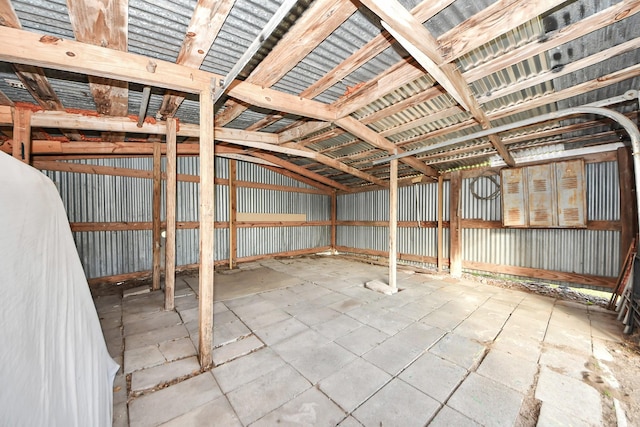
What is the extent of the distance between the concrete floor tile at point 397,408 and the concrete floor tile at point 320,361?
49cm

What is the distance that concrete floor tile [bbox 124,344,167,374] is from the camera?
Answer: 2371 mm

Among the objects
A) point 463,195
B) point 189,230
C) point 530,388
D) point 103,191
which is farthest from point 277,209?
point 530,388

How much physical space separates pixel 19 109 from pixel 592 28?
6707mm

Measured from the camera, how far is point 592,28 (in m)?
1.94

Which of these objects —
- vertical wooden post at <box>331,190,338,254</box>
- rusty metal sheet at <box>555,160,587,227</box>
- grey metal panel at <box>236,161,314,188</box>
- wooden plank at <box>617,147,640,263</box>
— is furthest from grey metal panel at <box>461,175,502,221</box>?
grey metal panel at <box>236,161,314,188</box>

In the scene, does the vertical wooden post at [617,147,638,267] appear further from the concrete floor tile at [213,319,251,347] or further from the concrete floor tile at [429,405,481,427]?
the concrete floor tile at [213,319,251,347]

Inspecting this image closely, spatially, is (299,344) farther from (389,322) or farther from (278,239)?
(278,239)

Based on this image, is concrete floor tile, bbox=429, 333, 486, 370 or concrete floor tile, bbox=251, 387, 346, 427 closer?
concrete floor tile, bbox=251, 387, 346, 427

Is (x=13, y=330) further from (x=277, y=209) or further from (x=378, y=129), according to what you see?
(x=277, y=209)

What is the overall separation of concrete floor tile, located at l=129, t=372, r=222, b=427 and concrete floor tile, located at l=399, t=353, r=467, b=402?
1806mm

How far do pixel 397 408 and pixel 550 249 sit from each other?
5.23 meters

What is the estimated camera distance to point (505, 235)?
214 inches

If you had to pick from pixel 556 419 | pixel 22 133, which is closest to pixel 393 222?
pixel 556 419

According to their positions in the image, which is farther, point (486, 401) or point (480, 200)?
point (480, 200)
